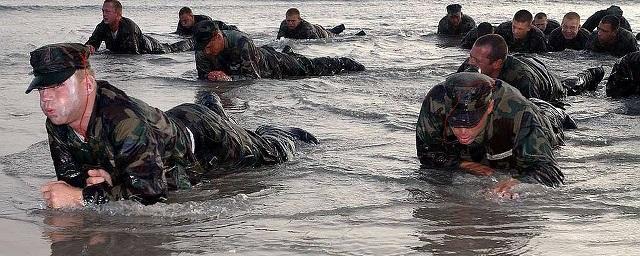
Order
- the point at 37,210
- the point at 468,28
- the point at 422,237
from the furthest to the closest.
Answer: the point at 468,28, the point at 37,210, the point at 422,237

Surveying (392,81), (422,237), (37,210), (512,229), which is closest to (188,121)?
(37,210)

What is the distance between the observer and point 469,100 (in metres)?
6.33

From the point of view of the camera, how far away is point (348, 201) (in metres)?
6.54

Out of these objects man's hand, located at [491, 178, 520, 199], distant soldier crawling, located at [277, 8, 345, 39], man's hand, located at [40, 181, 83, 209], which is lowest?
distant soldier crawling, located at [277, 8, 345, 39]

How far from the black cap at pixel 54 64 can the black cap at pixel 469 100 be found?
7.60ft

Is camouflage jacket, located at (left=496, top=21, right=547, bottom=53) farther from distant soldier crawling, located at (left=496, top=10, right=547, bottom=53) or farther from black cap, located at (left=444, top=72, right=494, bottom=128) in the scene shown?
black cap, located at (left=444, top=72, right=494, bottom=128)

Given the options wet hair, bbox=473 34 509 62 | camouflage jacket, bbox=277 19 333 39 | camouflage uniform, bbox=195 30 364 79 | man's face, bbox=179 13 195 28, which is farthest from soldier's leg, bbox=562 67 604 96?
man's face, bbox=179 13 195 28

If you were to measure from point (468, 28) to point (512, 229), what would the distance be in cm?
1422

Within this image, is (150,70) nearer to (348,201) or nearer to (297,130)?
(297,130)

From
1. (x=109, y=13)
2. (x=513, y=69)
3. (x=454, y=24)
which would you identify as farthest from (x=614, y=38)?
(x=109, y=13)

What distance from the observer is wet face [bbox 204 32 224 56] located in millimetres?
11484

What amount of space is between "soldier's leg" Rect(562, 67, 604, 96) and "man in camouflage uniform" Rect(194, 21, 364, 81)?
3.22 metres

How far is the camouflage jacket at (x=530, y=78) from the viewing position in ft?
29.4

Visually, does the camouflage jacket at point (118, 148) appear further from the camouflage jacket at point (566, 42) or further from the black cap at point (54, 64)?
the camouflage jacket at point (566, 42)
